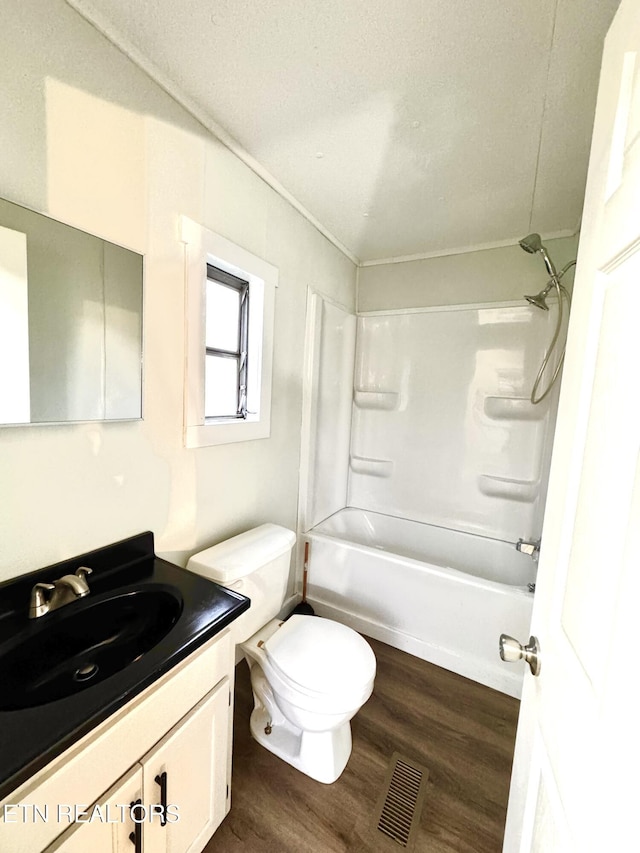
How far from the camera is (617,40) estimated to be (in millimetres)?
619

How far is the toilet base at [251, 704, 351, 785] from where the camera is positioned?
126cm

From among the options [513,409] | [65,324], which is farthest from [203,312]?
[513,409]

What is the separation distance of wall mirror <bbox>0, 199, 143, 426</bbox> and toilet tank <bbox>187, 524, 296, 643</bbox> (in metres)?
0.63

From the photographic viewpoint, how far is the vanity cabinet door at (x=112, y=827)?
64cm

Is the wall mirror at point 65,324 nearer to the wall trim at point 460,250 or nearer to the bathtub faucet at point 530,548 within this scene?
the wall trim at point 460,250

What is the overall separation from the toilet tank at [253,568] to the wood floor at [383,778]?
498 mm

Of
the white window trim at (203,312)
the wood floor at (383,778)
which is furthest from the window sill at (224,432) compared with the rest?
the wood floor at (383,778)

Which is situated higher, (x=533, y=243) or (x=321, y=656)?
(x=533, y=243)

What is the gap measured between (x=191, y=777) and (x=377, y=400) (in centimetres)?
218

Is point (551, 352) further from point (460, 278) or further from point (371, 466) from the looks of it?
point (371, 466)

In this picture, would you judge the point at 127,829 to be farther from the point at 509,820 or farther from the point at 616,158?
the point at 616,158

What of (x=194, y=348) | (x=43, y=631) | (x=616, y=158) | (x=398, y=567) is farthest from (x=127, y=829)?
(x=616, y=158)

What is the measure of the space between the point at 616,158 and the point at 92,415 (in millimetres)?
1347

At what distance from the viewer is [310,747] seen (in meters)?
1.29
